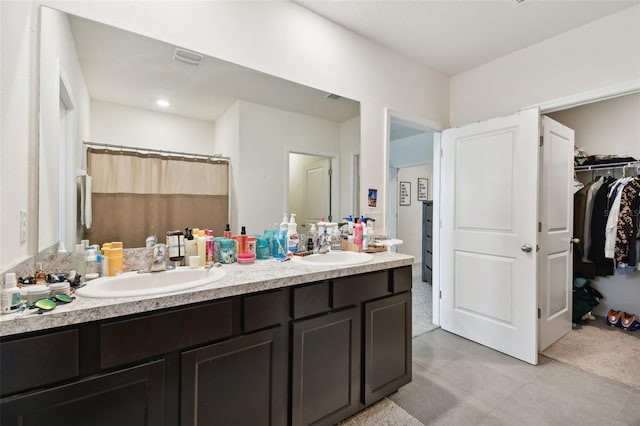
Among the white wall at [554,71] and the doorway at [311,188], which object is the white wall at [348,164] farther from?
the white wall at [554,71]

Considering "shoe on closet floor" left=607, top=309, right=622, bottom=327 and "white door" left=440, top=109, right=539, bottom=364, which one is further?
"shoe on closet floor" left=607, top=309, right=622, bottom=327

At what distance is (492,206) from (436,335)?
135 cm

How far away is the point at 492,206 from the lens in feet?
8.36

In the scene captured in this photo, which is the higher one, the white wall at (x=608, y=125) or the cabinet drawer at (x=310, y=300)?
the white wall at (x=608, y=125)

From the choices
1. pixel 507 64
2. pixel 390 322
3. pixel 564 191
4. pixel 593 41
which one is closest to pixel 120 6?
pixel 390 322

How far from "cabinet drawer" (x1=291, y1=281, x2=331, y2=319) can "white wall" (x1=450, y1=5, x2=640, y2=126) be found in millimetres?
2539

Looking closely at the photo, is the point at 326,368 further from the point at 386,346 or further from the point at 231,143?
the point at 231,143

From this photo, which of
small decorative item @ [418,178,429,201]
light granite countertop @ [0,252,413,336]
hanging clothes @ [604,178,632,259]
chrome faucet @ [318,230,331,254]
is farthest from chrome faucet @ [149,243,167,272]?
small decorative item @ [418,178,429,201]

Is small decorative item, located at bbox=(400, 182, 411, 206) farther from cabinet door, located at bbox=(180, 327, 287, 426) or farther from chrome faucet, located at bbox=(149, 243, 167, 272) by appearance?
chrome faucet, located at bbox=(149, 243, 167, 272)

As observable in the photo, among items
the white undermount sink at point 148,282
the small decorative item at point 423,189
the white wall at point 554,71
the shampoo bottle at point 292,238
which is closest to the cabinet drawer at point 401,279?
the shampoo bottle at point 292,238

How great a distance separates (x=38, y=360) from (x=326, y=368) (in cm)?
115

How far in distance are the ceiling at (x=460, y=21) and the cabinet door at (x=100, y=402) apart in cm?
233

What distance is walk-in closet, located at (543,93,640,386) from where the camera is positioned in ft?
9.18

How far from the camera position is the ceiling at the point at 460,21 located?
2.02 m
